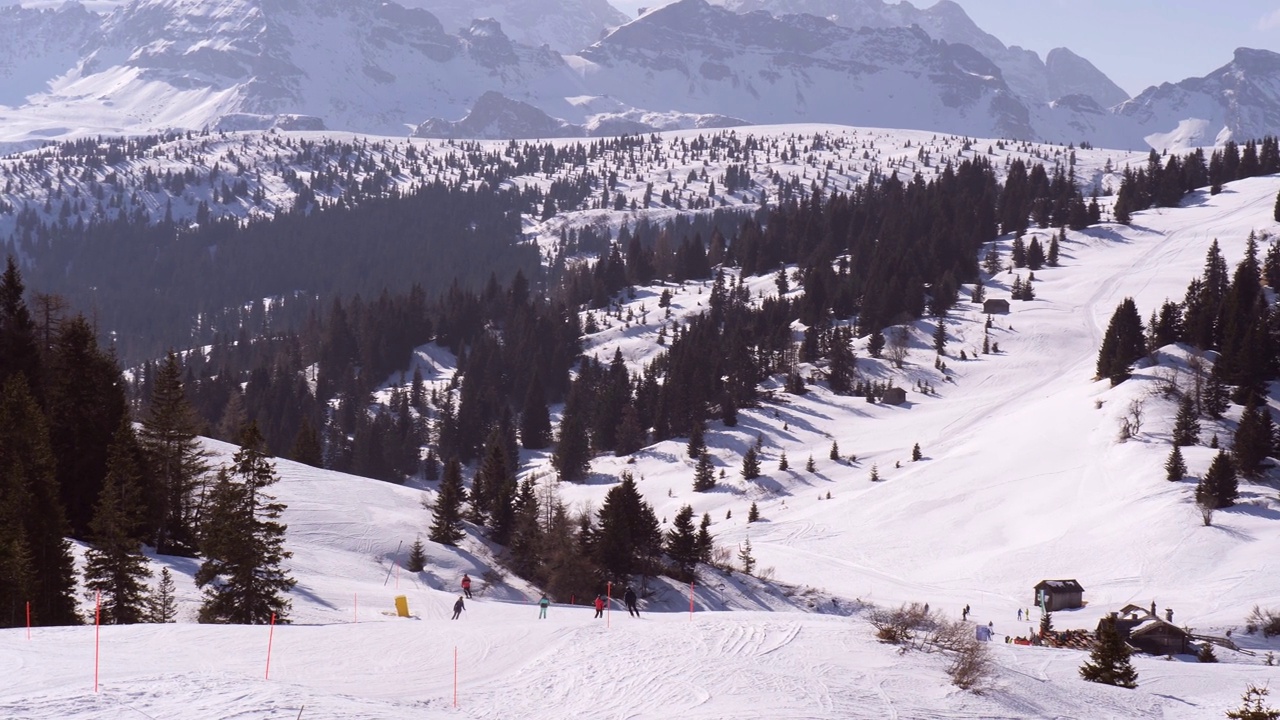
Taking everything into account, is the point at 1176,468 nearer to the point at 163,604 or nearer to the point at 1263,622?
the point at 1263,622

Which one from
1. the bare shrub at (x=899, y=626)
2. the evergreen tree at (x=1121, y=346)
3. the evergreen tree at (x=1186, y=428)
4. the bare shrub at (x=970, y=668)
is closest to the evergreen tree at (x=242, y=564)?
the bare shrub at (x=899, y=626)

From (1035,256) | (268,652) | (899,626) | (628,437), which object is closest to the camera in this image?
(268,652)

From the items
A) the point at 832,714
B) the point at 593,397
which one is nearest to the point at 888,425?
the point at 593,397

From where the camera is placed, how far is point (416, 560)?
5847cm

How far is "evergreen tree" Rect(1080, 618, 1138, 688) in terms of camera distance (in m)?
32.8

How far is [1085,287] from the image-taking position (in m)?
150

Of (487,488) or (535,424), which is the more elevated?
(487,488)

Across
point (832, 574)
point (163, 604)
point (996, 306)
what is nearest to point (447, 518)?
point (832, 574)

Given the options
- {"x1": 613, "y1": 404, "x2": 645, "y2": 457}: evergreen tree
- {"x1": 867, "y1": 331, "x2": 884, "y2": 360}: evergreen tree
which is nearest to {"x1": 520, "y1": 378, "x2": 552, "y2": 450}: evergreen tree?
{"x1": 613, "y1": 404, "x2": 645, "y2": 457}: evergreen tree

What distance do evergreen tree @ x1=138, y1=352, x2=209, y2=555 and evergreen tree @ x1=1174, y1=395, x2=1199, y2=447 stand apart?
7158 centimetres

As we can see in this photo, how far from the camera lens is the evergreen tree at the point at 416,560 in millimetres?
58344

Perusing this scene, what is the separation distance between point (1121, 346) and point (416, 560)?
78.9 metres

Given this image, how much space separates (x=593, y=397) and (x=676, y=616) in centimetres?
9743

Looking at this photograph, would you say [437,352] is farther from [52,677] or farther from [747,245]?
[52,677]
